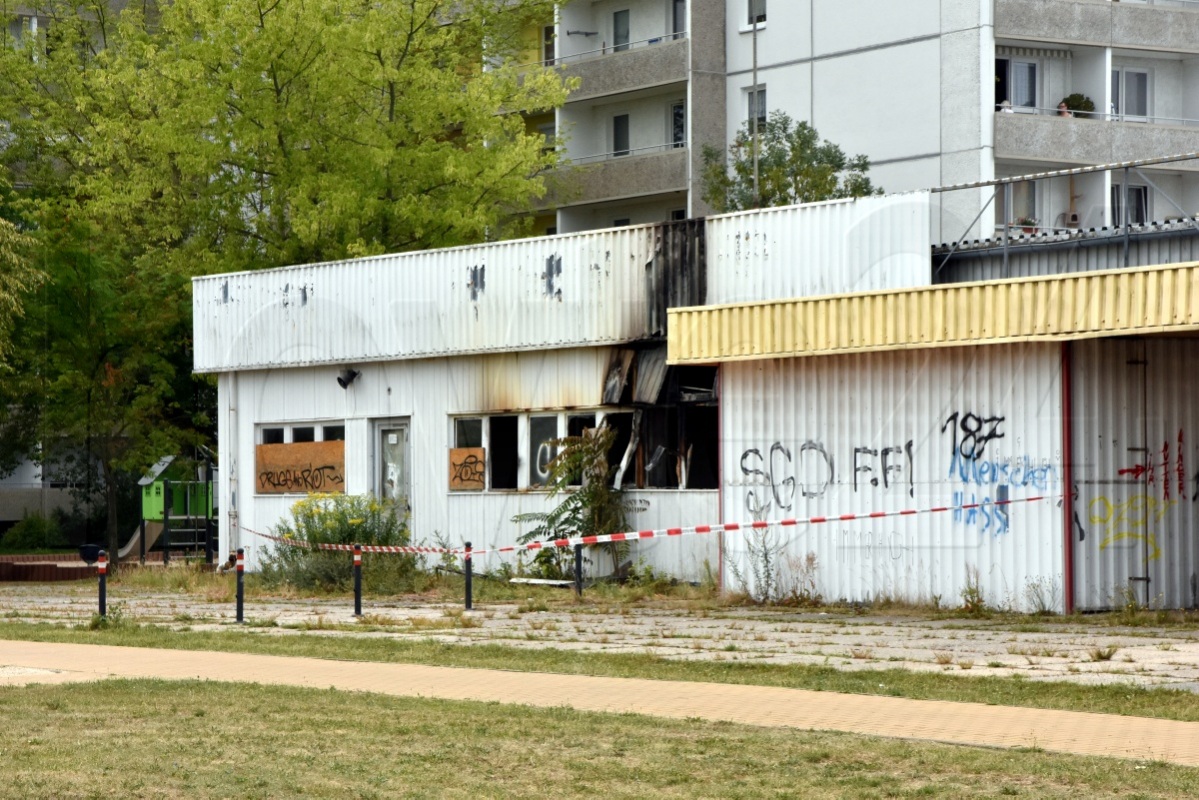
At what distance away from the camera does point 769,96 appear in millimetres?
51469

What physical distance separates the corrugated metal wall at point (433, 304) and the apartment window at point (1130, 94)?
84.5 ft

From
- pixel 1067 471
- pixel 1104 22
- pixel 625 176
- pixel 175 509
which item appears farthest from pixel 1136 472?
pixel 625 176

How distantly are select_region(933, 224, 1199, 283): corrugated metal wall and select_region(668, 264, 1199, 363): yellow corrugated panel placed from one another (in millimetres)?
656

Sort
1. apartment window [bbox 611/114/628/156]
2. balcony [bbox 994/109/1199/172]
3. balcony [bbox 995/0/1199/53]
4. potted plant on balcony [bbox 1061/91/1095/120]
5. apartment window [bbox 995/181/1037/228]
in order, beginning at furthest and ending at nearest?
apartment window [bbox 611/114/628/156], potted plant on balcony [bbox 1061/91/1095/120], balcony [bbox 995/0/1199/53], balcony [bbox 994/109/1199/172], apartment window [bbox 995/181/1037/228]

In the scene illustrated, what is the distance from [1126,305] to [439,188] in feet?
80.3

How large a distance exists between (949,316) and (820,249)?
3.06 metres

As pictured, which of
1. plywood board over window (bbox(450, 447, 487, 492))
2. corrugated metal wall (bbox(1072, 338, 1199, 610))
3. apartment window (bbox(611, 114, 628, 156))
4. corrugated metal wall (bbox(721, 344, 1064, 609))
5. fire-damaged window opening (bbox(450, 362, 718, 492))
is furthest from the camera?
apartment window (bbox(611, 114, 628, 156))

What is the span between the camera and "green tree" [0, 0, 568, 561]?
39438 mm

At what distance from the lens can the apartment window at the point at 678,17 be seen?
55.4 meters

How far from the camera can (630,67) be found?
55906 mm

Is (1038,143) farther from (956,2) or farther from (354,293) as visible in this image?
(354,293)

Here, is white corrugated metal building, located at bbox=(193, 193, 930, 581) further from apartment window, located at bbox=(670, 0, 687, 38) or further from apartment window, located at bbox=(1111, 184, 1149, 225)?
apartment window, located at bbox=(670, 0, 687, 38)

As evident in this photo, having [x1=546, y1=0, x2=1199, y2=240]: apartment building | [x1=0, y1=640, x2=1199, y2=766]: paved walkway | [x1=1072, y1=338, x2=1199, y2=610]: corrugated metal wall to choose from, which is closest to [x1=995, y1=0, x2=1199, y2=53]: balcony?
[x1=546, y1=0, x2=1199, y2=240]: apartment building

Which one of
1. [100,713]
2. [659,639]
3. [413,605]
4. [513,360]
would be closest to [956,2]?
[513,360]
